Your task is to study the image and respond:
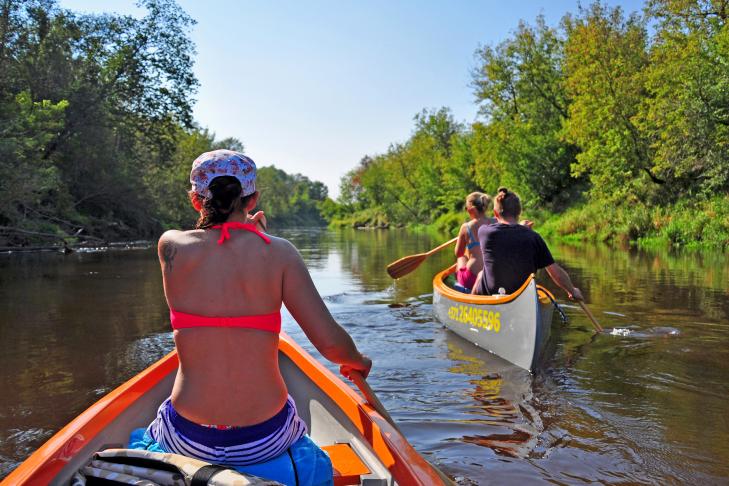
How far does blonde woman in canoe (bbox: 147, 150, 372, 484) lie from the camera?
1963mm

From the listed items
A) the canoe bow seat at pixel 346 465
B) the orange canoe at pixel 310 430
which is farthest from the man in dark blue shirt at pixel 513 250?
the canoe bow seat at pixel 346 465

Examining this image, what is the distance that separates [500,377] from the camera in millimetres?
5566

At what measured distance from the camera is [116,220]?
28.9m

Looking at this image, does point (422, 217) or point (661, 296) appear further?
point (422, 217)

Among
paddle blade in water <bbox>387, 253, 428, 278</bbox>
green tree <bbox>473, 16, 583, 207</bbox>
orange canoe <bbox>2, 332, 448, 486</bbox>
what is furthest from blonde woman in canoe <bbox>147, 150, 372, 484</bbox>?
green tree <bbox>473, 16, 583, 207</bbox>

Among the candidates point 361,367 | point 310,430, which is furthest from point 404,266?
point 361,367

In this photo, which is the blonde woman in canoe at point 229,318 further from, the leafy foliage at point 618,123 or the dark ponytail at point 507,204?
the leafy foliage at point 618,123

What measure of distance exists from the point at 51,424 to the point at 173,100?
2678cm

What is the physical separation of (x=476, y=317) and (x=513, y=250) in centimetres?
102

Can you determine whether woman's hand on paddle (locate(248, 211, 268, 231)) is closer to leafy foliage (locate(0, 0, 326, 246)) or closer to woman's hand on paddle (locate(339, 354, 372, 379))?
woman's hand on paddle (locate(339, 354, 372, 379))

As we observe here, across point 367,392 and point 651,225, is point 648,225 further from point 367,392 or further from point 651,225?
point 367,392

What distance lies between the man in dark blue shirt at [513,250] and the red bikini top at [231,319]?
166 inches

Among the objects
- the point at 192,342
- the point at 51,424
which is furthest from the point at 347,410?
the point at 51,424

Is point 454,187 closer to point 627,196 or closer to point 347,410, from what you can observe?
point 627,196
